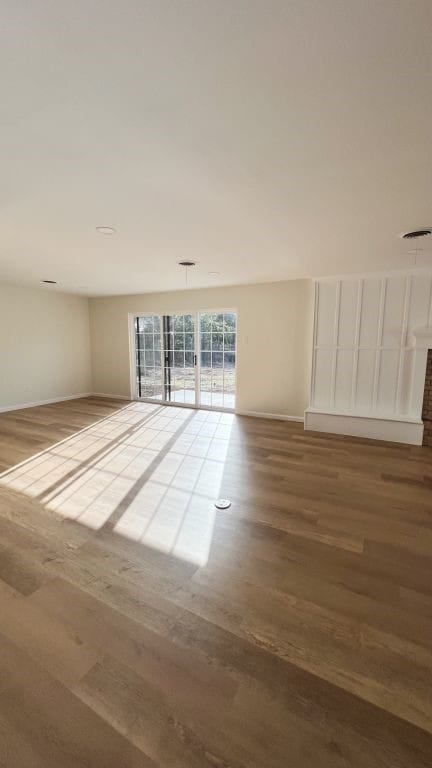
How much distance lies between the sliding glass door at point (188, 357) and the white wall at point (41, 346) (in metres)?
1.44

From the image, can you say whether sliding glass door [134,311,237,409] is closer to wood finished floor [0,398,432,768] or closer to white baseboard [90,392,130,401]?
white baseboard [90,392,130,401]

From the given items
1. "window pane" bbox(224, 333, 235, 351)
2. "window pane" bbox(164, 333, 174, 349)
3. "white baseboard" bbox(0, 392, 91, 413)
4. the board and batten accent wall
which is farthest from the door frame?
the board and batten accent wall

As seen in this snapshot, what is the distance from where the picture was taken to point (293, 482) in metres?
2.99

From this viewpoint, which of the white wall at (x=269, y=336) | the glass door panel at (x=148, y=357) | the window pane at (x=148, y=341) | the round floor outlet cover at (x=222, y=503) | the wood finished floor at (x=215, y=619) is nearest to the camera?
the wood finished floor at (x=215, y=619)

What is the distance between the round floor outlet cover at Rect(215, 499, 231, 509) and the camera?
255cm

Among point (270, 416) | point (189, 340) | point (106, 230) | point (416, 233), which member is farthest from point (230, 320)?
point (416, 233)

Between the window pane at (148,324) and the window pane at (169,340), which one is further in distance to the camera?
the window pane at (148,324)

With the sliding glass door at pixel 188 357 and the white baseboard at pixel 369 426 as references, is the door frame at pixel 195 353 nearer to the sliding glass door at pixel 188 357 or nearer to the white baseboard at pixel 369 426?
the sliding glass door at pixel 188 357

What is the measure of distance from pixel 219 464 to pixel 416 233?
9.80 ft

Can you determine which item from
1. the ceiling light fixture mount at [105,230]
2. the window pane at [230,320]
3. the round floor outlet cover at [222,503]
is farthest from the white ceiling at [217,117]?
the window pane at [230,320]

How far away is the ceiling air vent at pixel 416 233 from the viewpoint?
8.70 feet

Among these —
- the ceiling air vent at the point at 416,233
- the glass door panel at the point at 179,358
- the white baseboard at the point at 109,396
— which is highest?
the ceiling air vent at the point at 416,233

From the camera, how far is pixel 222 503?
8.54 feet

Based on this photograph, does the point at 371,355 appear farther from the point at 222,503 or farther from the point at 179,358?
the point at 179,358
